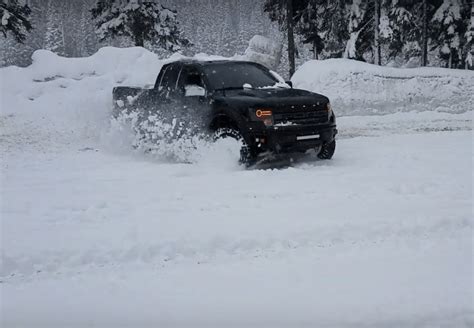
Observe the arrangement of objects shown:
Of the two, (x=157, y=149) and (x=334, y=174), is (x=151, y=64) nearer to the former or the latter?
(x=157, y=149)

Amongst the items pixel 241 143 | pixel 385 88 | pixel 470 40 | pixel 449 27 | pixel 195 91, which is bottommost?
pixel 241 143

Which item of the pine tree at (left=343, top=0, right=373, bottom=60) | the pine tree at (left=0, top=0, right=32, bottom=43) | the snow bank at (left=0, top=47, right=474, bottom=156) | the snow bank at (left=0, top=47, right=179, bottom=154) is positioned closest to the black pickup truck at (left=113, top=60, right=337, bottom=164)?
the snow bank at (left=0, top=47, right=179, bottom=154)

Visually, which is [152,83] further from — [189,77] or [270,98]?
[270,98]

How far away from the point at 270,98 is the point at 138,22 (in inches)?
828

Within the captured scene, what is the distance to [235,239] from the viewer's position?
4.98 metres

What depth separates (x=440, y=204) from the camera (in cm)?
605

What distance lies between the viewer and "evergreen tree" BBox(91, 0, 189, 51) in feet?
89.0

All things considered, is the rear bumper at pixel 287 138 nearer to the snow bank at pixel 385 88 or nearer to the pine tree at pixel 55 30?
the snow bank at pixel 385 88

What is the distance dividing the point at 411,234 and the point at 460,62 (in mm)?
25192

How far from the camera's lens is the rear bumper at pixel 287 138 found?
8.09 m

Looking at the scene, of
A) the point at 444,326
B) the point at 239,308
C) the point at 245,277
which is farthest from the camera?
the point at 245,277

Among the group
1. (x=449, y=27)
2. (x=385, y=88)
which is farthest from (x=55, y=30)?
(x=385, y=88)

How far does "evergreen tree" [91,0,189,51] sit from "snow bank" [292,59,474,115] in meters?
12.8

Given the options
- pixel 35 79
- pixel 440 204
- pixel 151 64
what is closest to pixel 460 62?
pixel 151 64
